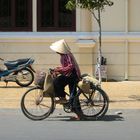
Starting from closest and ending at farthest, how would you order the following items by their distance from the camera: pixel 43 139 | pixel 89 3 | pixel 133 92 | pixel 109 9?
pixel 43 139, pixel 89 3, pixel 133 92, pixel 109 9

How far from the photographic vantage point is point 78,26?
2008cm

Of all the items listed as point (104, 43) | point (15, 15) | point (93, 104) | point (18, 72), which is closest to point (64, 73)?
point (93, 104)

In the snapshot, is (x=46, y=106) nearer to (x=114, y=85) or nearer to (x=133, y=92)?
(x=133, y=92)

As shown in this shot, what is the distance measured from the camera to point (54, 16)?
20.3 m

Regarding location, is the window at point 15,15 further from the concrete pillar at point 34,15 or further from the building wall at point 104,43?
the building wall at point 104,43

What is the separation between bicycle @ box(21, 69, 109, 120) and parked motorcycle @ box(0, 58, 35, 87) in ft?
19.1

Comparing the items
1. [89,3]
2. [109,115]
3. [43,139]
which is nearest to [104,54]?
[89,3]

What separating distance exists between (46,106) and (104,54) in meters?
8.03

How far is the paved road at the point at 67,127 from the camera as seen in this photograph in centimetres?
1029

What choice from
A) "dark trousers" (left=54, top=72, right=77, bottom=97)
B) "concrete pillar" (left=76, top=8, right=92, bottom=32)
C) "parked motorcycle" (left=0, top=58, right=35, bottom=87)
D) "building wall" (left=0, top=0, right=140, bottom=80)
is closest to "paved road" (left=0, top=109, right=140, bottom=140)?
"dark trousers" (left=54, top=72, right=77, bottom=97)

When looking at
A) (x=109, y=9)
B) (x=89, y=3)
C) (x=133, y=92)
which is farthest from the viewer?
(x=109, y=9)

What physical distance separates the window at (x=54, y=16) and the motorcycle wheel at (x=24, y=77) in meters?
2.51

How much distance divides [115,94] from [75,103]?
4.33 meters

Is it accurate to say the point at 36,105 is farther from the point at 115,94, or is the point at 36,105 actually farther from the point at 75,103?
the point at 115,94
